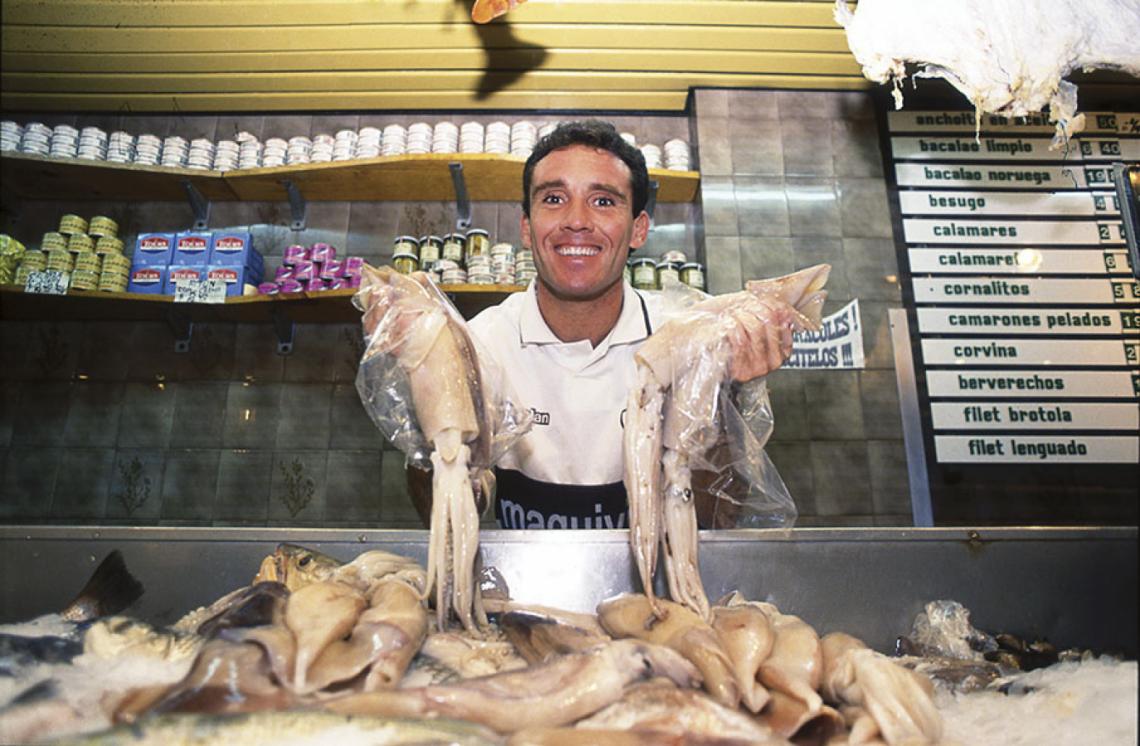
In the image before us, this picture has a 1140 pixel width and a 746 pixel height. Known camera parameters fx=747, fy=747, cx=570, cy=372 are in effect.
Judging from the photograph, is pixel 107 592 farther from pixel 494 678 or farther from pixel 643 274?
pixel 643 274

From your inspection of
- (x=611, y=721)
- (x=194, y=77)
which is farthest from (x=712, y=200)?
(x=611, y=721)

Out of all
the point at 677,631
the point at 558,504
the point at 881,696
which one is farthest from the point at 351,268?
the point at 881,696

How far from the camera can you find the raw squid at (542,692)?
833mm

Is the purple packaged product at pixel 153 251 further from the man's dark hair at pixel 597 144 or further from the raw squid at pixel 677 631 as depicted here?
the raw squid at pixel 677 631

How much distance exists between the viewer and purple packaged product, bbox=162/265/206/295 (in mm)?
3250

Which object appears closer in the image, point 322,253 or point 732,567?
point 732,567

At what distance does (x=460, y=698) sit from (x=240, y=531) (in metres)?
0.60

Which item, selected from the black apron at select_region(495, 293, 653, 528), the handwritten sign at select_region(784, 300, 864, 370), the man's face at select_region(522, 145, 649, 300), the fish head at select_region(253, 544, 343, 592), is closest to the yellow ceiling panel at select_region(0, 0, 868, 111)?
the handwritten sign at select_region(784, 300, 864, 370)

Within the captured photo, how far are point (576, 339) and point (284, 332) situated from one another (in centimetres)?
195

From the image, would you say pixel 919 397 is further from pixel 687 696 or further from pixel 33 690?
pixel 33 690

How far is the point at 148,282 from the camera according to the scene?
10.7ft

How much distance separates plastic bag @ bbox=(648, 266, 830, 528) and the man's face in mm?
579

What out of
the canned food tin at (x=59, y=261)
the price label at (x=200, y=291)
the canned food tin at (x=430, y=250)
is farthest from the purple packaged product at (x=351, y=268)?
the canned food tin at (x=59, y=261)

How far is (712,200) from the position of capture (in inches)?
141
